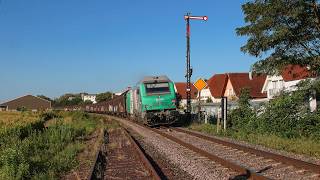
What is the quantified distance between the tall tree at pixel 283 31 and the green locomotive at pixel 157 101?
29.1 feet

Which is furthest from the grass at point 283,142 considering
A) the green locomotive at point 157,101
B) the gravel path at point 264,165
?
the green locomotive at point 157,101

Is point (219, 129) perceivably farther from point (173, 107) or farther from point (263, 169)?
point (263, 169)

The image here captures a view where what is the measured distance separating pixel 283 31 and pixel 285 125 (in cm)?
404

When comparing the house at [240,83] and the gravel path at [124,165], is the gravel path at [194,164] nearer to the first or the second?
the gravel path at [124,165]

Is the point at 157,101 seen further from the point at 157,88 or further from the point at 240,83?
the point at 240,83

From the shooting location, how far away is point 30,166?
40.8ft

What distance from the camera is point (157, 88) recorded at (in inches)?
1159

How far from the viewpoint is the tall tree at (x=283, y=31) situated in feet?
65.6

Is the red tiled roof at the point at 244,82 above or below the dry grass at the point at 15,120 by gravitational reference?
above

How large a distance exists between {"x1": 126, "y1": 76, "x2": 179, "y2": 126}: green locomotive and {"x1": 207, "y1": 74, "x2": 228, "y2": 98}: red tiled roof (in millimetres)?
49706

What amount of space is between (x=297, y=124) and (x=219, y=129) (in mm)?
5652

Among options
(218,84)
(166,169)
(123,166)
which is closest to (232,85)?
(218,84)

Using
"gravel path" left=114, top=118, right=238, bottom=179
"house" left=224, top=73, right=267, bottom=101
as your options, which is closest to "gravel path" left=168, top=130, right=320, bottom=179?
"gravel path" left=114, top=118, right=238, bottom=179

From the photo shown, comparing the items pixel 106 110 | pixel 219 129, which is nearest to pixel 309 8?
pixel 219 129
